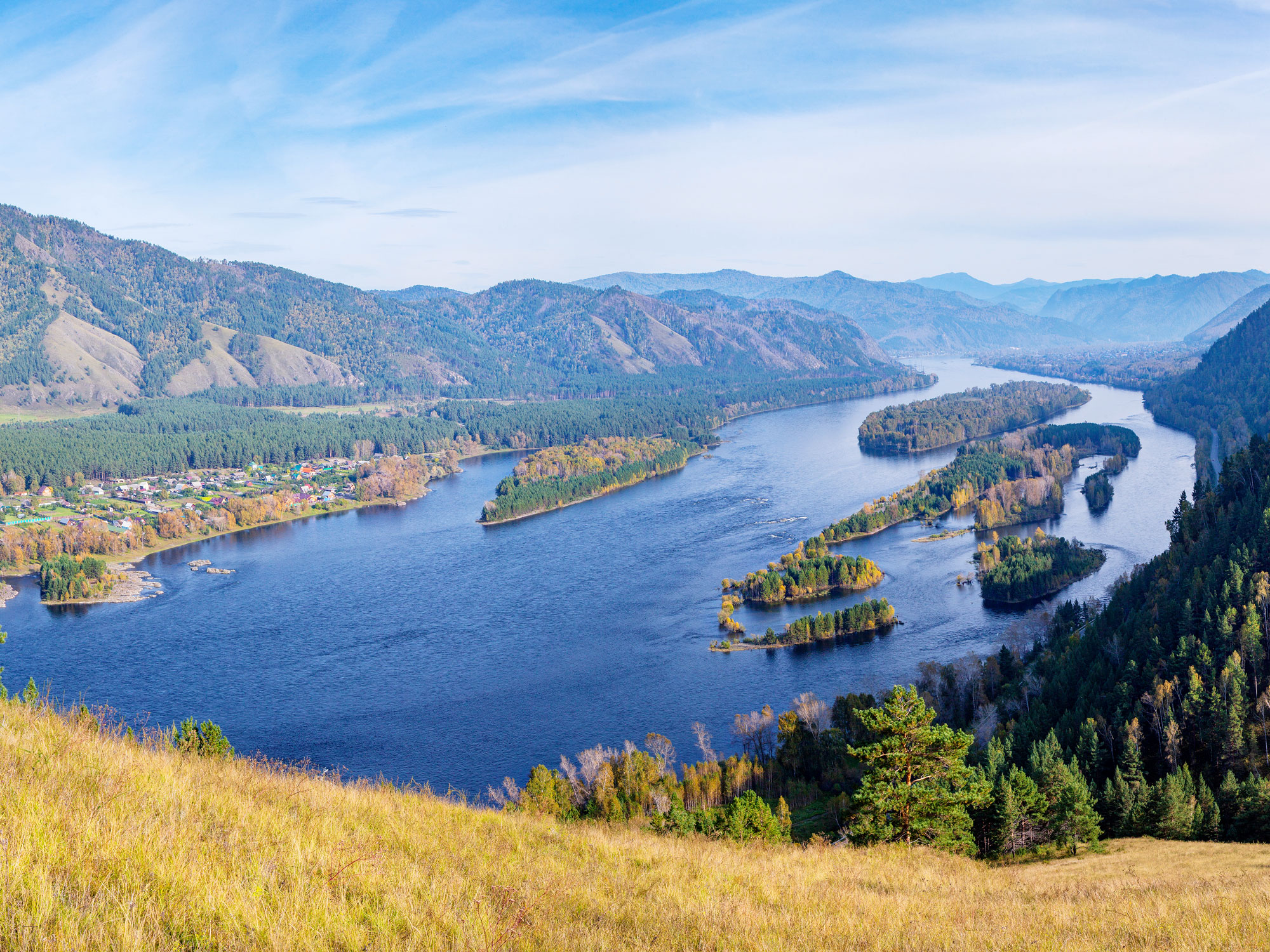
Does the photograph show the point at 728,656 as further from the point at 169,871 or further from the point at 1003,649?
the point at 169,871

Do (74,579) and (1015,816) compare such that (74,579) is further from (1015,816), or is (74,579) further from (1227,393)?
(1227,393)

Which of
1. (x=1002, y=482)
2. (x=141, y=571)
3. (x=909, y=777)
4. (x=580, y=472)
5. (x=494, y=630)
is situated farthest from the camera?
(x=580, y=472)

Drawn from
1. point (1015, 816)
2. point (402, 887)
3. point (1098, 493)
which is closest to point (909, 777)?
point (1015, 816)

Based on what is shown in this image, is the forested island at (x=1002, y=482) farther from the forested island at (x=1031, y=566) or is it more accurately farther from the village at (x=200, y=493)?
the village at (x=200, y=493)

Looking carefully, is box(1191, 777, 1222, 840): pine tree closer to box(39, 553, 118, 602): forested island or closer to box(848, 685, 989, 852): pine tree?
box(848, 685, 989, 852): pine tree

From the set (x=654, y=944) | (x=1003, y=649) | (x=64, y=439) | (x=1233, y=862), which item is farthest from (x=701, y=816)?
(x=64, y=439)

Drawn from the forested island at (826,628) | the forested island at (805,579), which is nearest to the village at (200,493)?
the forested island at (805,579)
